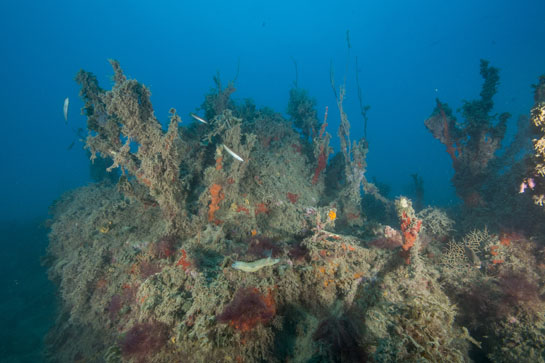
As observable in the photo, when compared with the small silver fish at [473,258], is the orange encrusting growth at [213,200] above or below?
above

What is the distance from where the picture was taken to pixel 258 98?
124 meters

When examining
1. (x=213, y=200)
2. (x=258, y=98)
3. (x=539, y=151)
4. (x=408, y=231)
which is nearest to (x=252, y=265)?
(x=213, y=200)

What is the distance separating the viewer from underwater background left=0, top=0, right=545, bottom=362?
6.26 meters

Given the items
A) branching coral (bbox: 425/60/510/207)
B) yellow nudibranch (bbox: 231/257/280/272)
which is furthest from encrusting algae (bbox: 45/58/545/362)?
branching coral (bbox: 425/60/510/207)

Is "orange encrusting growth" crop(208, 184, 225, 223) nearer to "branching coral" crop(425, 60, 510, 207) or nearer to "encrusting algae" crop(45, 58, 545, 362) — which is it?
"encrusting algae" crop(45, 58, 545, 362)

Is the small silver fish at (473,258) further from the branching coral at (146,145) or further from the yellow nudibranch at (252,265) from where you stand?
the branching coral at (146,145)

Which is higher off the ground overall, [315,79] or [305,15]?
[305,15]

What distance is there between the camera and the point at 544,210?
6.20 meters

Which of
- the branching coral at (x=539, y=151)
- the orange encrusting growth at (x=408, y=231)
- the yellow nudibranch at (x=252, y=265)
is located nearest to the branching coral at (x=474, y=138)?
the branching coral at (x=539, y=151)

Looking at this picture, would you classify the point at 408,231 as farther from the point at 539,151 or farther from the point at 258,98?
the point at 258,98

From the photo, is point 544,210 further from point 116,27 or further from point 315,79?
point 116,27

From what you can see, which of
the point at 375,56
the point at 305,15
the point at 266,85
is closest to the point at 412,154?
the point at 375,56

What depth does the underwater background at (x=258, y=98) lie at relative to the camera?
246 inches

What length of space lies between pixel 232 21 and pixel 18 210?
182m
